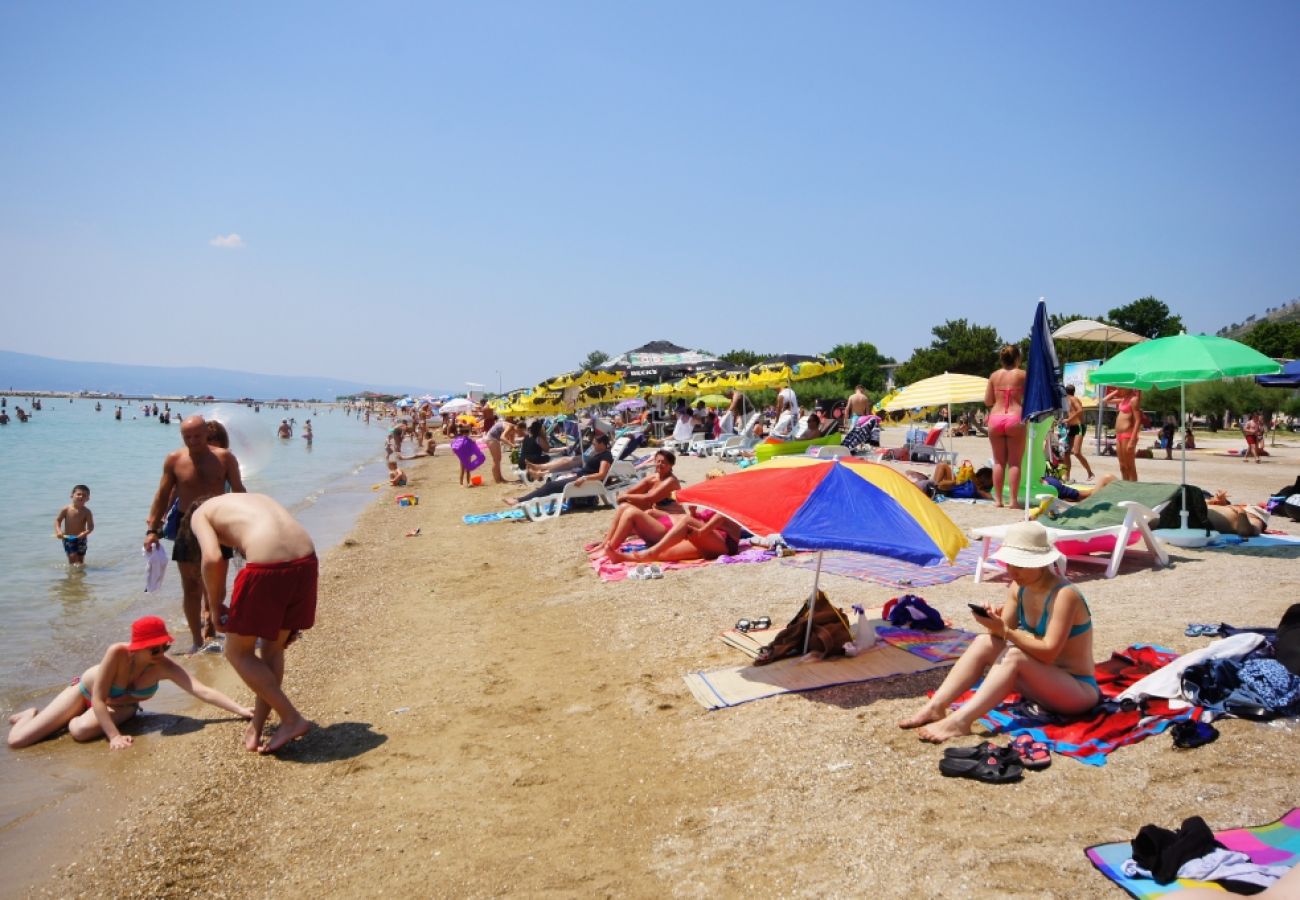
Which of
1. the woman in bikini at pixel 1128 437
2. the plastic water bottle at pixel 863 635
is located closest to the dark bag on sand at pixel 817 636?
the plastic water bottle at pixel 863 635

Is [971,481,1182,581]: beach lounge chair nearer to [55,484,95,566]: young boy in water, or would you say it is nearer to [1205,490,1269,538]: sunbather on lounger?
[1205,490,1269,538]: sunbather on lounger

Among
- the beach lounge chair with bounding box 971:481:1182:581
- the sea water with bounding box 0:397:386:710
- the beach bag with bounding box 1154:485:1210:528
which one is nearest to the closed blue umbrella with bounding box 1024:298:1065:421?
the beach lounge chair with bounding box 971:481:1182:581

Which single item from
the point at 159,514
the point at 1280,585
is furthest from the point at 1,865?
the point at 1280,585

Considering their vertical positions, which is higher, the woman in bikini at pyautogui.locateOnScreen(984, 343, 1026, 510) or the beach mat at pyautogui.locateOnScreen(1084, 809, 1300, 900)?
the woman in bikini at pyautogui.locateOnScreen(984, 343, 1026, 510)

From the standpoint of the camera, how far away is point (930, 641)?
4988 mm

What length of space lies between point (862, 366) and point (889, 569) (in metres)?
48.0

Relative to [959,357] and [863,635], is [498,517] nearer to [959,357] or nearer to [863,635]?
[863,635]

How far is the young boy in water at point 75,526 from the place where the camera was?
32.5 ft

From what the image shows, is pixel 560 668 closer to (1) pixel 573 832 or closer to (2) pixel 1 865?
(1) pixel 573 832

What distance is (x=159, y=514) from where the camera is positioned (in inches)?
210

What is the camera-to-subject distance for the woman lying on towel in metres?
3.50

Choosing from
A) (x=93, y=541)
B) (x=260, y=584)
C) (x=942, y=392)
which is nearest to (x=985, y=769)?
(x=260, y=584)

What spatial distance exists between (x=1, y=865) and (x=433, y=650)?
275cm

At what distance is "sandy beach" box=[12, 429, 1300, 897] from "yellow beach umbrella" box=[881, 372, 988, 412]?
6761mm
